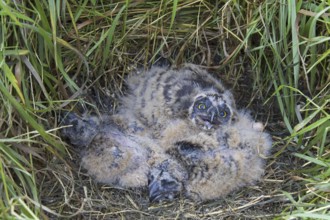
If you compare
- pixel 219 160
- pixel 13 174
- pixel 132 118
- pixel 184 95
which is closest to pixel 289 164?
pixel 219 160

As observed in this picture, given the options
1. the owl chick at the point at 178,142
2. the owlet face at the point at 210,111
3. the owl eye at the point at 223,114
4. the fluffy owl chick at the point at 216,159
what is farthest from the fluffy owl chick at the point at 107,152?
the owl eye at the point at 223,114

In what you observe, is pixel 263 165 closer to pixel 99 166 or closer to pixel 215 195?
pixel 215 195

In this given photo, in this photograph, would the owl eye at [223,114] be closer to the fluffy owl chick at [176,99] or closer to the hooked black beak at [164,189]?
the fluffy owl chick at [176,99]

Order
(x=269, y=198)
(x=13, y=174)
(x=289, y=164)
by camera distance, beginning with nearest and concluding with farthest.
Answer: (x=13, y=174), (x=269, y=198), (x=289, y=164)

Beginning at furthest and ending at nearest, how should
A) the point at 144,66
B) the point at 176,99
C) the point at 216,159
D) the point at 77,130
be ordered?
the point at 144,66, the point at 176,99, the point at 77,130, the point at 216,159

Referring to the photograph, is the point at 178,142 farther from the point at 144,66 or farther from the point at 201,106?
the point at 144,66

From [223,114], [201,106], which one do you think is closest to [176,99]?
[201,106]
